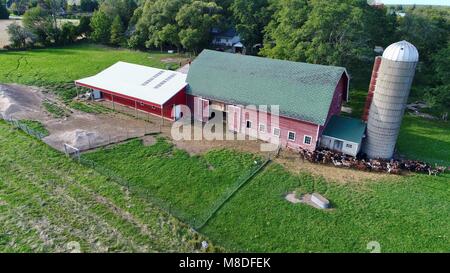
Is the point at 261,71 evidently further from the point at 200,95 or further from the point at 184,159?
the point at 184,159

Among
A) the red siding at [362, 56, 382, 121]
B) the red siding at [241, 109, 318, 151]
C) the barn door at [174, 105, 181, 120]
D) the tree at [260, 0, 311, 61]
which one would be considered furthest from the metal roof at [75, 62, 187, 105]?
the red siding at [362, 56, 382, 121]

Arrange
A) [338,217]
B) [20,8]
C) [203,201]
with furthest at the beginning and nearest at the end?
[20,8] → [203,201] → [338,217]

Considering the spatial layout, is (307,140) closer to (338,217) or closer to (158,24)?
(338,217)

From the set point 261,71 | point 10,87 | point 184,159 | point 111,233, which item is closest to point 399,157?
point 261,71

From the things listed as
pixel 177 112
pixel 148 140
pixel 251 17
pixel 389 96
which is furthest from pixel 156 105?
pixel 251 17

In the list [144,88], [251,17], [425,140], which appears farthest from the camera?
[251,17]
